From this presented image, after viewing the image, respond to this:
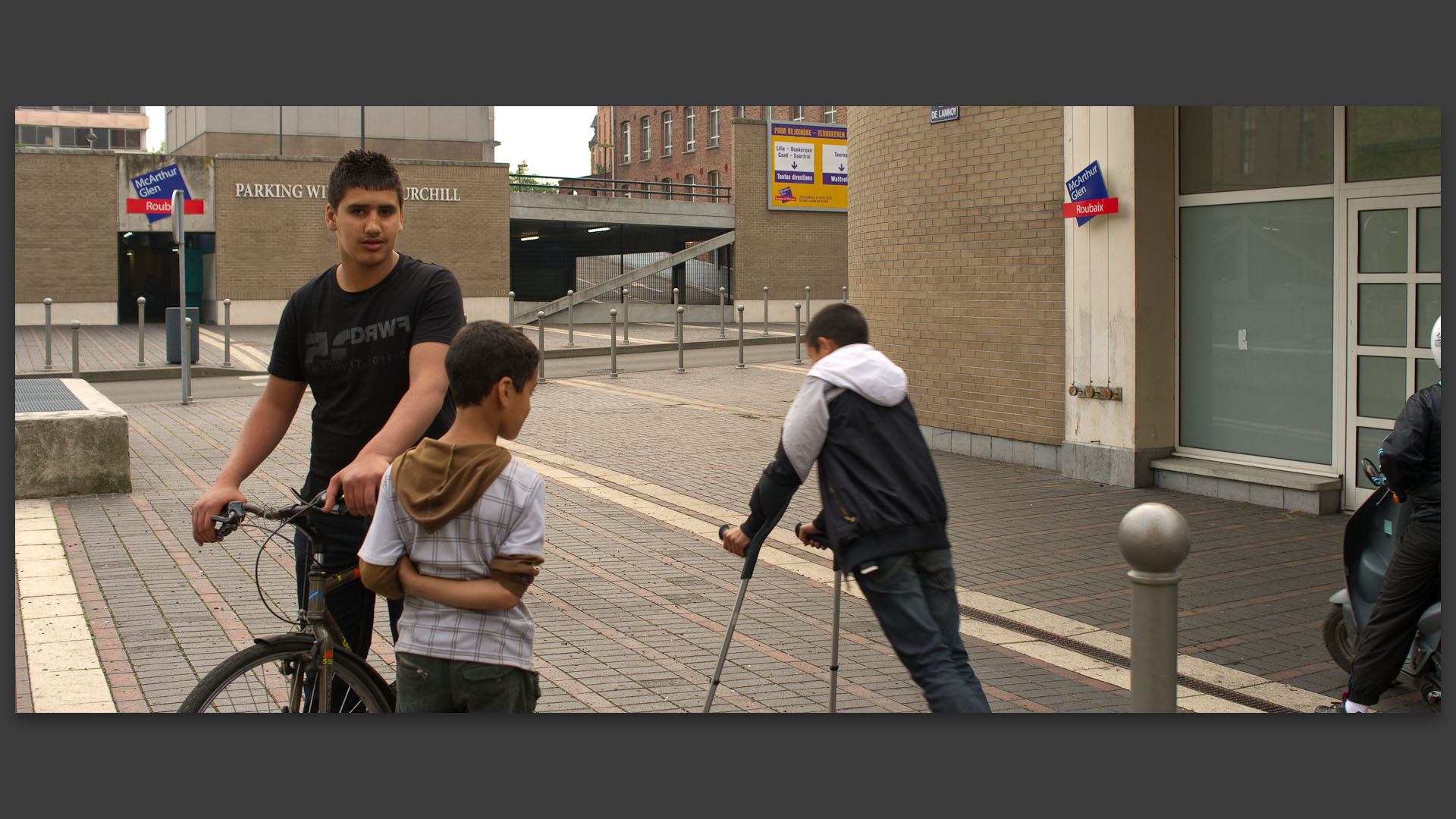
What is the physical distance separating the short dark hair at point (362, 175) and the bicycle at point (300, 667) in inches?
33.1

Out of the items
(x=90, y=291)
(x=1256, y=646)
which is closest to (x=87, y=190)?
(x=90, y=291)

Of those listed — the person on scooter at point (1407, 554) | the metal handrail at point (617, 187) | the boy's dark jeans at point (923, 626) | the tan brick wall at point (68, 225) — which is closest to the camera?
the boy's dark jeans at point (923, 626)

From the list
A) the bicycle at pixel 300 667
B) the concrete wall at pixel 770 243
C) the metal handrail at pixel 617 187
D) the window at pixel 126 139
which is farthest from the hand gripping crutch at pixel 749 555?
the window at pixel 126 139

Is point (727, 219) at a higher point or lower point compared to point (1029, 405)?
higher

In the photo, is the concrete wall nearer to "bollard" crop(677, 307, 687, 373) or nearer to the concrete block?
"bollard" crop(677, 307, 687, 373)

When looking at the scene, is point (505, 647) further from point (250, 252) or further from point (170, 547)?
point (250, 252)

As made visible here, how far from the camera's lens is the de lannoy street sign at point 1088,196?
32.0ft

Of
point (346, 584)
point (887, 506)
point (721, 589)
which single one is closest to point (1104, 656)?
point (721, 589)

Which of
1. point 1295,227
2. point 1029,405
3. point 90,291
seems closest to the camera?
point 1295,227

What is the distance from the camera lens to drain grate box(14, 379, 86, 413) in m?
9.62

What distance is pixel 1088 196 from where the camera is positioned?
984 cm

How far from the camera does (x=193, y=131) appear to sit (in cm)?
4362

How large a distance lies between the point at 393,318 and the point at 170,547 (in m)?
4.70

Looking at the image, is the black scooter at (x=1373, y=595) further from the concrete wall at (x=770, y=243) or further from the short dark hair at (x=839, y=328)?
the concrete wall at (x=770, y=243)
